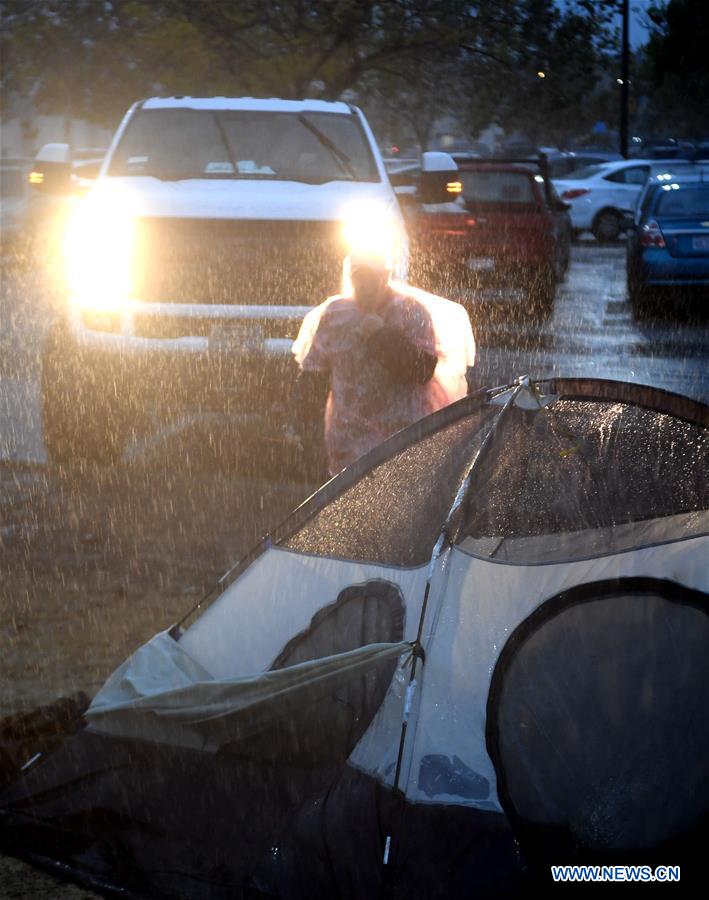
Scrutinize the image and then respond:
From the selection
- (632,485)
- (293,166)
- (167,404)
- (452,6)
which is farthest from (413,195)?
(452,6)

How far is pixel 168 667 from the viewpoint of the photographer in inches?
190

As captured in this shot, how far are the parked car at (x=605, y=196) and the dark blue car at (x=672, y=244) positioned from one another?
42.8ft

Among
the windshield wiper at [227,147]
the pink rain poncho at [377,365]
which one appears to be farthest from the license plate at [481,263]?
the pink rain poncho at [377,365]

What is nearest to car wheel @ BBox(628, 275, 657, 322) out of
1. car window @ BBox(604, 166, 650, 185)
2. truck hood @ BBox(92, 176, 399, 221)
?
truck hood @ BBox(92, 176, 399, 221)

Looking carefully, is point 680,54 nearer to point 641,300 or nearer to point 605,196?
point 605,196

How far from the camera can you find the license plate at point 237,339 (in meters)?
8.82

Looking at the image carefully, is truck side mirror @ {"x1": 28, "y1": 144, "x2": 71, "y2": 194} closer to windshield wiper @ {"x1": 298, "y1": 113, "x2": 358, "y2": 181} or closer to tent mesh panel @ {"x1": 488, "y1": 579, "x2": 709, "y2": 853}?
windshield wiper @ {"x1": 298, "y1": 113, "x2": 358, "y2": 181}

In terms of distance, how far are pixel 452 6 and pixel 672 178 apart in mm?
5763

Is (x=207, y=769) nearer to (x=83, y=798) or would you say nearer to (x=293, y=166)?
(x=83, y=798)

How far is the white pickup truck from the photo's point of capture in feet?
29.1

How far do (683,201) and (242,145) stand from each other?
8.81 metres

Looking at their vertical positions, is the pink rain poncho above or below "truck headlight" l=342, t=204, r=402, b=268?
below

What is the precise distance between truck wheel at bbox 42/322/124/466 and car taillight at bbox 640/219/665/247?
966cm

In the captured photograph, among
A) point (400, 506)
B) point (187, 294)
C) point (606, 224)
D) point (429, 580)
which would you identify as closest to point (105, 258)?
point (187, 294)
